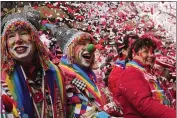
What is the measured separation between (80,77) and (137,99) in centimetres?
38

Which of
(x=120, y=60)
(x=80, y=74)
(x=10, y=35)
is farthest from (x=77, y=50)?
(x=10, y=35)

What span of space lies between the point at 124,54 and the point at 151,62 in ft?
0.64

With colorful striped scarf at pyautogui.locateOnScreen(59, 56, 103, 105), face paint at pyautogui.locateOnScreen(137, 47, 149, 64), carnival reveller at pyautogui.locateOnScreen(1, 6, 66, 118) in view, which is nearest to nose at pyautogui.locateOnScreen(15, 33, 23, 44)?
carnival reveller at pyautogui.locateOnScreen(1, 6, 66, 118)

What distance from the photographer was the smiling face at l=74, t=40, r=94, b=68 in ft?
9.19

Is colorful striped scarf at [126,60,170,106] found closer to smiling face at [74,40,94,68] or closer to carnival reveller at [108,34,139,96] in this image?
carnival reveller at [108,34,139,96]

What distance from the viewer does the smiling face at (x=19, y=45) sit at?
2.66 meters

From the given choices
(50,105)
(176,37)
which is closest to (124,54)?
(176,37)

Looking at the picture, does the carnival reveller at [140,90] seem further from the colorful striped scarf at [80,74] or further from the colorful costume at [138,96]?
the colorful striped scarf at [80,74]

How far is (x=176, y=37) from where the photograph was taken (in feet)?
9.55

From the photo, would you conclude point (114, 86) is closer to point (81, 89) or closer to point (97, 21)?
point (81, 89)

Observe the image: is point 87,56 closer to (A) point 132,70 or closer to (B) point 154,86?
(A) point 132,70

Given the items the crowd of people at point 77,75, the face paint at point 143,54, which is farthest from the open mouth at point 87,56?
the face paint at point 143,54

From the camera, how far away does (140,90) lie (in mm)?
2719

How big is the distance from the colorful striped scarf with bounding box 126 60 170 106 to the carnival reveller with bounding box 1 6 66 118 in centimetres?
48
